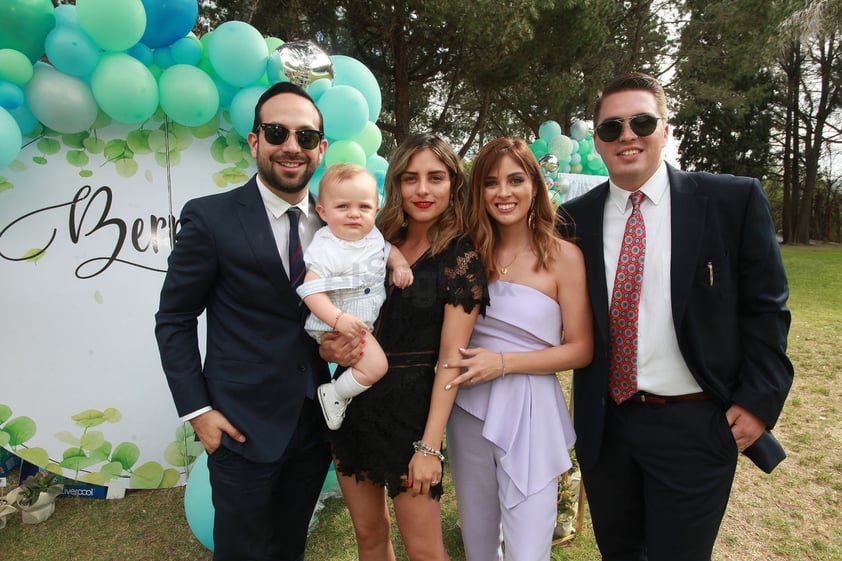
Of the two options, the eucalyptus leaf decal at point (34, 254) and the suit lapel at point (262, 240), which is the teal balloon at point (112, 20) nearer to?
the eucalyptus leaf decal at point (34, 254)

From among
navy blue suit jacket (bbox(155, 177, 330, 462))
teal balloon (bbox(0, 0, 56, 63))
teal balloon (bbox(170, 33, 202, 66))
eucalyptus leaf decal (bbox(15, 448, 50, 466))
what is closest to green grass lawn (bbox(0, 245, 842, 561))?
eucalyptus leaf decal (bbox(15, 448, 50, 466))

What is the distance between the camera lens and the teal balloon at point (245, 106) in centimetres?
332

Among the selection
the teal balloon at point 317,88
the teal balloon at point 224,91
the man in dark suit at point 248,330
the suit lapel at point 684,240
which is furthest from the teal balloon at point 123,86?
the suit lapel at point 684,240

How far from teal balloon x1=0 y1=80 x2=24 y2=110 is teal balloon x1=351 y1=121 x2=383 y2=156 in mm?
1939

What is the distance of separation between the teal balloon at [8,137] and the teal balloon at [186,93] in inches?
30.8

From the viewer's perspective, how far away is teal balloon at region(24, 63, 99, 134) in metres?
2.96

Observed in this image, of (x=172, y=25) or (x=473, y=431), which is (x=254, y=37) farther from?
(x=473, y=431)

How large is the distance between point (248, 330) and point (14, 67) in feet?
7.16

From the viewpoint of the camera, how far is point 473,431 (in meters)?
2.11

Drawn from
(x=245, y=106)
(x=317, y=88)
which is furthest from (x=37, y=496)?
(x=317, y=88)

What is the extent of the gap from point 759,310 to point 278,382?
183 cm

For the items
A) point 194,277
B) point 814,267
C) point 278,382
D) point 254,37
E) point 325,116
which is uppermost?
point 254,37

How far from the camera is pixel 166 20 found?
311cm

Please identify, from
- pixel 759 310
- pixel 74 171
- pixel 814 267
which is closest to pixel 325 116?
pixel 74 171
